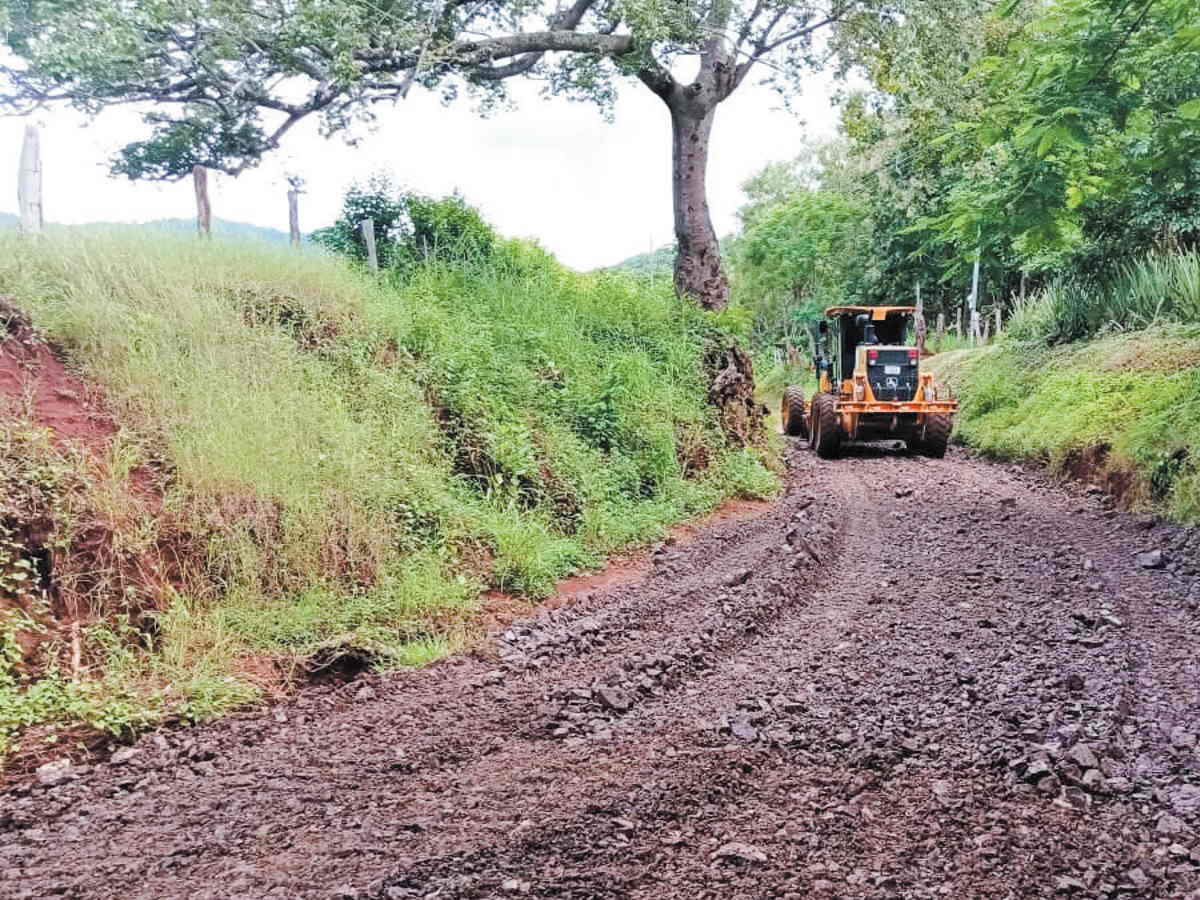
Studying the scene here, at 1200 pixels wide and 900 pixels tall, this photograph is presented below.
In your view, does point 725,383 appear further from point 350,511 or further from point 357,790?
point 357,790

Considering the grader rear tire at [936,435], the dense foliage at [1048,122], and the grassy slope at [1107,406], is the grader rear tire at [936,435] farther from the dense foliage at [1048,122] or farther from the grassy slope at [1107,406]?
the dense foliage at [1048,122]

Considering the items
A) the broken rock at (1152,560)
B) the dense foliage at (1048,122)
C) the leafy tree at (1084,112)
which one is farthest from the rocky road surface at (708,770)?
the dense foliage at (1048,122)

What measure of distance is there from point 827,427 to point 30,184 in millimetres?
10665

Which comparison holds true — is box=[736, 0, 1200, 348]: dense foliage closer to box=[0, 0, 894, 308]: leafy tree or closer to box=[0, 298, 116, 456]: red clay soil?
box=[0, 0, 894, 308]: leafy tree

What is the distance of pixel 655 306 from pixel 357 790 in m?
9.22

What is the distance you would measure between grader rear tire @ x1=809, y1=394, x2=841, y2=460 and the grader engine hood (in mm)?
684

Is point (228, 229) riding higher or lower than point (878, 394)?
higher

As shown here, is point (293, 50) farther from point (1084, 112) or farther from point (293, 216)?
point (1084, 112)

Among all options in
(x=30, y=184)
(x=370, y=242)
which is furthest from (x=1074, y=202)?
(x=30, y=184)

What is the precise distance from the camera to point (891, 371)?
42.2 ft

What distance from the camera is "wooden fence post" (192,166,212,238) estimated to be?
9328 millimetres

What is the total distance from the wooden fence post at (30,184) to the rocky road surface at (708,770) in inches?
264

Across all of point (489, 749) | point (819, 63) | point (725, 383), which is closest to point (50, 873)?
point (489, 749)

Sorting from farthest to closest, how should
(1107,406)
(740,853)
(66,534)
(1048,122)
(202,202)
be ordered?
(1107,406)
(202,202)
(1048,122)
(66,534)
(740,853)
